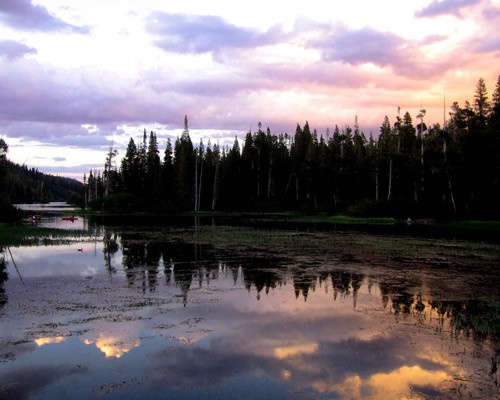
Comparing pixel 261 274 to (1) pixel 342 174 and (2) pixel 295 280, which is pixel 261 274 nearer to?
(2) pixel 295 280

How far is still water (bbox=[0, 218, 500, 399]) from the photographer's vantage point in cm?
910

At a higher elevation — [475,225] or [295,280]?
[475,225]

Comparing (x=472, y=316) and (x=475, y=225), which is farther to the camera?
(x=475, y=225)

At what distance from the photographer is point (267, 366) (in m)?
10.1

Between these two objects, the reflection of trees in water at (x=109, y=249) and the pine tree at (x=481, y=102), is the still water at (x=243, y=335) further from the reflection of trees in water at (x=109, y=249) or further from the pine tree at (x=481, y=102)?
the pine tree at (x=481, y=102)

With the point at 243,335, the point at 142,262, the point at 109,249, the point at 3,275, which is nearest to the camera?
the point at 243,335

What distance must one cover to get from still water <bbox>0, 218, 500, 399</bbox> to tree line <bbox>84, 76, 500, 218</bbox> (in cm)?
4642

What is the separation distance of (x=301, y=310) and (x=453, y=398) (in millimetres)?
6880

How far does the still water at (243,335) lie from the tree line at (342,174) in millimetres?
46420

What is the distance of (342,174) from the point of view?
9425 cm

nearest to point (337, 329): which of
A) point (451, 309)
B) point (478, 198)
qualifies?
point (451, 309)

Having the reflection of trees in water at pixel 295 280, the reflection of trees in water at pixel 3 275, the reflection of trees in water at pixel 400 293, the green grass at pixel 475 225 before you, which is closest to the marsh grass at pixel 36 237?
the reflection of trees in water at pixel 3 275

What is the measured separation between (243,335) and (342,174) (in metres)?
84.3

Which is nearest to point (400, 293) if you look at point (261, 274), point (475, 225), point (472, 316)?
point (472, 316)
